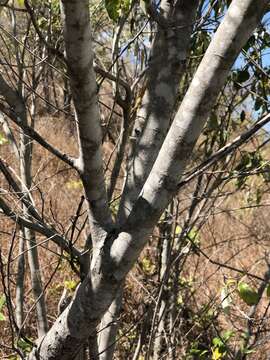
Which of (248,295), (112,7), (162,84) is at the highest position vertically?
(112,7)

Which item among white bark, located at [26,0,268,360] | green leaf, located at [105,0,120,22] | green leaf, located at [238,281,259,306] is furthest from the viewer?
green leaf, located at [238,281,259,306]

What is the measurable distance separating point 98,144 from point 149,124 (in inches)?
6.8

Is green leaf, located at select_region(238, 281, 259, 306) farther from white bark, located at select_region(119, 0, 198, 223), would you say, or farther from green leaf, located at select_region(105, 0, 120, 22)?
green leaf, located at select_region(105, 0, 120, 22)

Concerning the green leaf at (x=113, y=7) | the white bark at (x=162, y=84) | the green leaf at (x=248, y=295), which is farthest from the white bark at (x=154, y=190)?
the green leaf at (x=248, y=295)

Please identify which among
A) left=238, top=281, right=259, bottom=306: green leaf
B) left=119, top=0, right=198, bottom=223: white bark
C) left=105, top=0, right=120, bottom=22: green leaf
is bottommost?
left=238, top=281, right=259, bottom=306: green leaf

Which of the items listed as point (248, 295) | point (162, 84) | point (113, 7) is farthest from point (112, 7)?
point (248, 295)

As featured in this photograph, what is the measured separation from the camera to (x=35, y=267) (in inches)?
76.0

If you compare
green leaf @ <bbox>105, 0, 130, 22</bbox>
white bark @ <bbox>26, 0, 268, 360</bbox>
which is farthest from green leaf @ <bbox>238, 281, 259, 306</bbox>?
green leaf @ <bbox>105, 0, 130, 22</bbox>

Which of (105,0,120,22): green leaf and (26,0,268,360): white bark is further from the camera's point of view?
(105,0,120,22): green leaf

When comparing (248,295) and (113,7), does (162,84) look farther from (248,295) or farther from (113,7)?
(248,295)

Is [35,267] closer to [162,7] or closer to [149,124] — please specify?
[149,124]

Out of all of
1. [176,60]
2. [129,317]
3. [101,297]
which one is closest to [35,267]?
[101,297]

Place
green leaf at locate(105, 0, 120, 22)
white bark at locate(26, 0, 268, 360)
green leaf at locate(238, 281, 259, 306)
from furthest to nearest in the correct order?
green leaf at locate(238, 281, 259, 306) < green leaf at locate(105, 0, 120, 22) < white bark at locate(26, 0, 268, 360)

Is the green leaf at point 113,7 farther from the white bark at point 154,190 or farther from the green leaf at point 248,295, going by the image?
the green leaf at point 248,295
